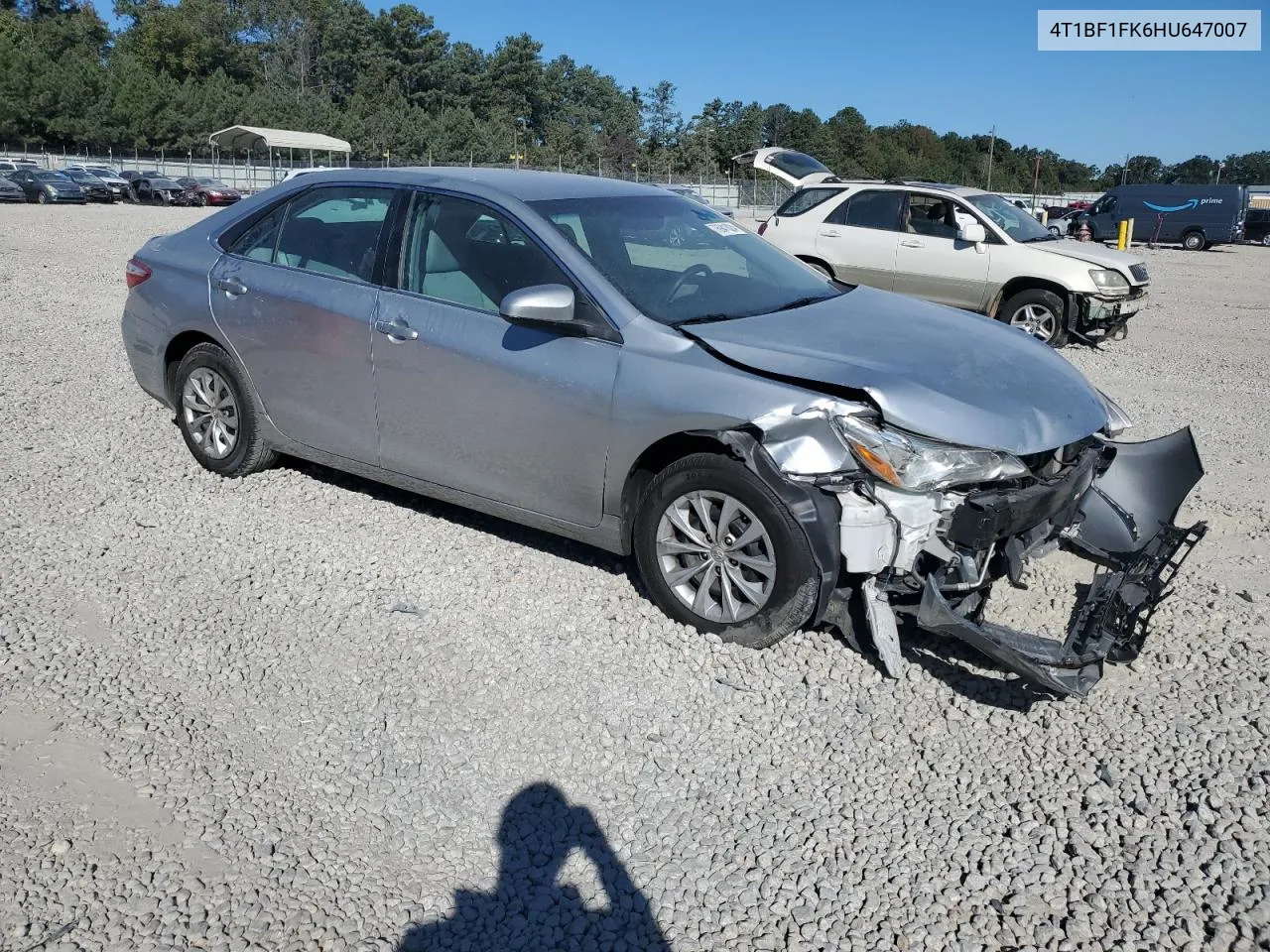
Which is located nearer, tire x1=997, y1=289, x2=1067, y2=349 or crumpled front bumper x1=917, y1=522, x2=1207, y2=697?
crumpled front bumper x1=917, y1=522, x2=1207, y2=697

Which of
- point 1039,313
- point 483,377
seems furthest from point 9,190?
point 483,377

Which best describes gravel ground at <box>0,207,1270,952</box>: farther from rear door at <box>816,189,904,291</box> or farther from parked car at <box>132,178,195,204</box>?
parked car at <box>132,178,195,204</box>

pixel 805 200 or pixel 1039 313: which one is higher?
pixel 805 200

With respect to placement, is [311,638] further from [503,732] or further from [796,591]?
[796,591]

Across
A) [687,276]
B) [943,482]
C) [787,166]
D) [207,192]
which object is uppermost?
[207,192]

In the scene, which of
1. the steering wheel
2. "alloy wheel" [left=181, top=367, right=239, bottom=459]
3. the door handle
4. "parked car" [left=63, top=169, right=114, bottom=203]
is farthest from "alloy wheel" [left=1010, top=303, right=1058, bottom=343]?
"parked car" [left=63, top=169, right=114, bottom=203]

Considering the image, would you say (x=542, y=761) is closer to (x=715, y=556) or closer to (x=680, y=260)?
(x=715, y=556)

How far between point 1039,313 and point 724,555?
857 cm

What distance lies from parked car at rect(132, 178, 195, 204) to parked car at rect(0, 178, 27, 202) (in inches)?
277

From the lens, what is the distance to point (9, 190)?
3816cm

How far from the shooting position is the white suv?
11172 mm

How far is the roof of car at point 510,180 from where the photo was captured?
4961mm

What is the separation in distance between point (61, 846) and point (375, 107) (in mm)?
101235

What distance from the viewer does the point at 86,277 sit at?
14.8 m
